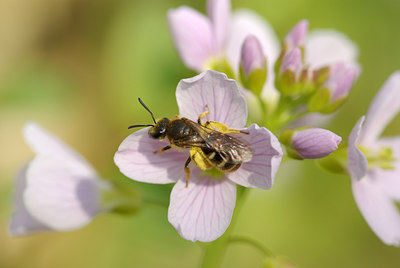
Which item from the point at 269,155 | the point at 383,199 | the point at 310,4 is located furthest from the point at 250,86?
the point at 310,4

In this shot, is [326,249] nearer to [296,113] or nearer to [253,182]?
[296,113]

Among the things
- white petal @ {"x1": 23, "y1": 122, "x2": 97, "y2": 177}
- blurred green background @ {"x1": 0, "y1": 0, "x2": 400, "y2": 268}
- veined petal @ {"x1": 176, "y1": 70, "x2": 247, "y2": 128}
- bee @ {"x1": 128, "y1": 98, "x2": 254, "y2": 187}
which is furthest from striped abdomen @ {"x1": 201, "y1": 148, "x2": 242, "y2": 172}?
blurred green background @ {"x1": 0, "y1": 0, "x2": 400, "y2": 268}

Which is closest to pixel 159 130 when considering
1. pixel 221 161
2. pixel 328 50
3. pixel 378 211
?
pixel 221 161

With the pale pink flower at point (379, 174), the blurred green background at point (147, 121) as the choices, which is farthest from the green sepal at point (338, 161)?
the blurred green background at point (147, 121)

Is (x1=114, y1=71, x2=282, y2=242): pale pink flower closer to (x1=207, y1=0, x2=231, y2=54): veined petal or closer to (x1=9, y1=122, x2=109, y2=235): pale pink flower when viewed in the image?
(x1=9, y1=122, x2=109, y2=235): pale pink flower

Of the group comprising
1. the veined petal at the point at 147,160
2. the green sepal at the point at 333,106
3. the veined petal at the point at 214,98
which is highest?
the veined petal at the point at 214,98

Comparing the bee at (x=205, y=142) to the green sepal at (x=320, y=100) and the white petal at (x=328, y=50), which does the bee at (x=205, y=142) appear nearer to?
the green sepal at (x=320, y=100)
